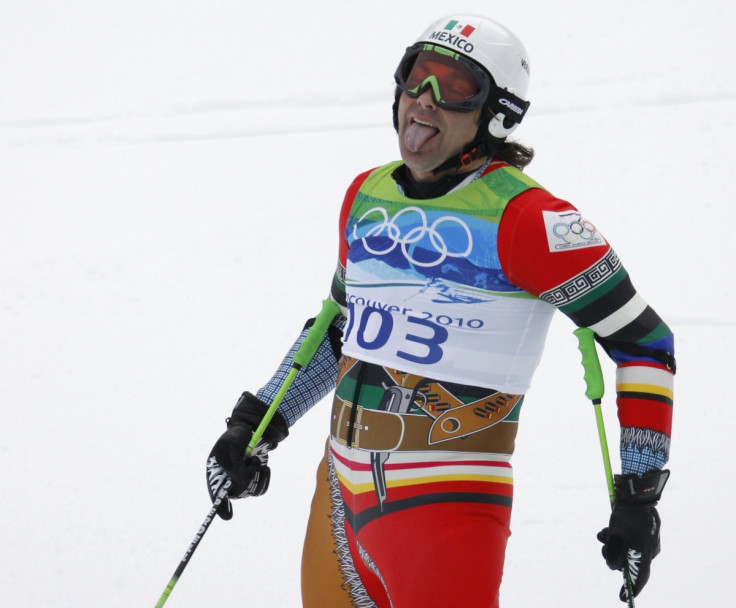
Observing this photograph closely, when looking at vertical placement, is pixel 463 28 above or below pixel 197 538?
above

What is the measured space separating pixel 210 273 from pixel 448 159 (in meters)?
3.15

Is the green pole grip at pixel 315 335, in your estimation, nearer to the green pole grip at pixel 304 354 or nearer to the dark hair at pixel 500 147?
the green pole grip at pixel 304 354

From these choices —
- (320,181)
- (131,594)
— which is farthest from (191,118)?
(131,594)

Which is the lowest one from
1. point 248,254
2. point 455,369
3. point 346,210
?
point 455,369

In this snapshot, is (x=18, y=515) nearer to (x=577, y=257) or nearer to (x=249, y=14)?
(x=577, y=257)

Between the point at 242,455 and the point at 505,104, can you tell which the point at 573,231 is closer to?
the point at 505,104

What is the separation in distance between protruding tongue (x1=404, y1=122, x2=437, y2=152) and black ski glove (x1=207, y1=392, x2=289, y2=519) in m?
0.62

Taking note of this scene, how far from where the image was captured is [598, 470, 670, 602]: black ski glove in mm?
1637

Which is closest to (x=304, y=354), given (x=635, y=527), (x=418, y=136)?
(x=418, y=136)

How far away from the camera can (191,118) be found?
251 inches

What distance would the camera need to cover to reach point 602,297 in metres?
1.63

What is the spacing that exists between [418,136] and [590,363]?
0.49 m

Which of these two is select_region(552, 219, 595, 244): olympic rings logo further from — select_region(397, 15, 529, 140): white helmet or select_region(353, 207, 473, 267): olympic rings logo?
select_region(397, 15, 529, 140): white helmet

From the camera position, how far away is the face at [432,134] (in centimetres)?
175
